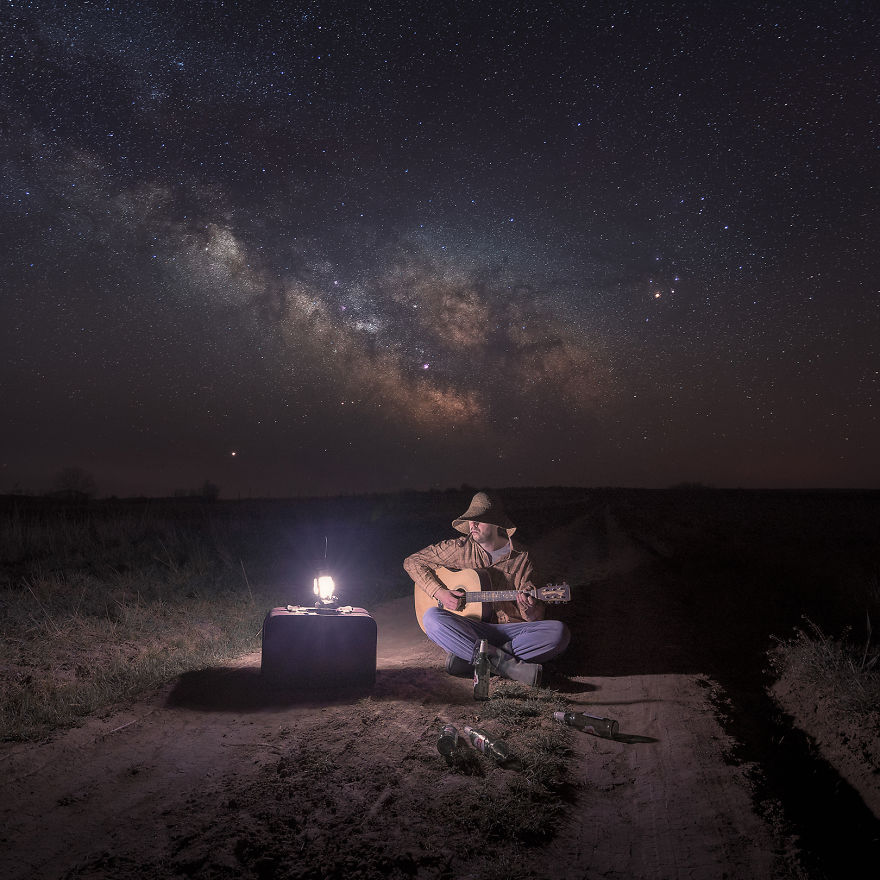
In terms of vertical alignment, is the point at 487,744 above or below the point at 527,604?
below

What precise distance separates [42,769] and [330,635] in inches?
94.2

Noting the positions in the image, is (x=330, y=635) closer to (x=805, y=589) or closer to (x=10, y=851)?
(x=10, y=851)

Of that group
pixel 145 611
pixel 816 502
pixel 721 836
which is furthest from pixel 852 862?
pixel 816 502

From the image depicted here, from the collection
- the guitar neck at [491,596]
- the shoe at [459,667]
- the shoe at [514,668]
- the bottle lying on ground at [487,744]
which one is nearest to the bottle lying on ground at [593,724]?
the bottle lying on ground at [487,744]

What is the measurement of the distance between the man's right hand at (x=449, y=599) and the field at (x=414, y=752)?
30.2 inches

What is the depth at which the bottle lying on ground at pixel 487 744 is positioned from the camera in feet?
13.6

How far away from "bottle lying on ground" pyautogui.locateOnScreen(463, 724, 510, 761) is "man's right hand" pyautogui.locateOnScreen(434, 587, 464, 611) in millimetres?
1660

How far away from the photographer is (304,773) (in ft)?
13.1

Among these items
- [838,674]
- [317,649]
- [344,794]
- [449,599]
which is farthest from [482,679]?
[838,674]

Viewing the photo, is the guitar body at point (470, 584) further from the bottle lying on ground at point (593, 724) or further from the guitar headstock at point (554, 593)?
the bottle lying on ground at point (593, 724)

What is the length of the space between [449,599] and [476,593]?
28 cm

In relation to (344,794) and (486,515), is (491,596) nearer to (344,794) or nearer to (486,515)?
(486,515)

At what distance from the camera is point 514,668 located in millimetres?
5984

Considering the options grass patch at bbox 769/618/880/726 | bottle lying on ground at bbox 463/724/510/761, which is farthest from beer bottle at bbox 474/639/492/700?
grass patch at bbox 769/618/880/726
